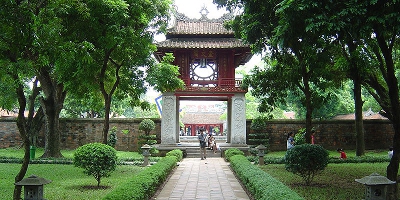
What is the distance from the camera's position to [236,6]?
11305 mm

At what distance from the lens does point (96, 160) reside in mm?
9195

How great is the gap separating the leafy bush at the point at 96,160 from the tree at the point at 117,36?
240 cm

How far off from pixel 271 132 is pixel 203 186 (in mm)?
13669

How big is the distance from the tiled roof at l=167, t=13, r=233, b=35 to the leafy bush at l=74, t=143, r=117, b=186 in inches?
478

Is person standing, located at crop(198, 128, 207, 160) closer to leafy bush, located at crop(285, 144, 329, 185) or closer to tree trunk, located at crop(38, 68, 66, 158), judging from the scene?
tree trunk, located at crop(38, 68, 66, 158)

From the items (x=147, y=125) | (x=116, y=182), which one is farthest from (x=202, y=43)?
(x=116, y=182)

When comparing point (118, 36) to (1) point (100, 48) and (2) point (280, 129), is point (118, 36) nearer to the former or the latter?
(1) point (100, 48)

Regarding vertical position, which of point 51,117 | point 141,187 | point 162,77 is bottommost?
point 141,187

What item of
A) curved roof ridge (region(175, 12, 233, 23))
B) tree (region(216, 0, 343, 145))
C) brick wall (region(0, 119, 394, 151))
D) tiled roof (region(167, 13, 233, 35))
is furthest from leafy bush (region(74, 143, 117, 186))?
curved roof ridge (region(175, 12, 233, 23))

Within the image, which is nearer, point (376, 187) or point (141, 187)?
point (376, 187)

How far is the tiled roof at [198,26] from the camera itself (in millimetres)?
20766

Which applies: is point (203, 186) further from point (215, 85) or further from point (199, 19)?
point (199, 19)

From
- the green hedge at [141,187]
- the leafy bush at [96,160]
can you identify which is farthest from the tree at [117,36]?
the green hedge at [141,187]

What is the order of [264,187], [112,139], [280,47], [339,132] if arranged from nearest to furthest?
[264,187] → [280,47] → [112,139] → [339,132]
